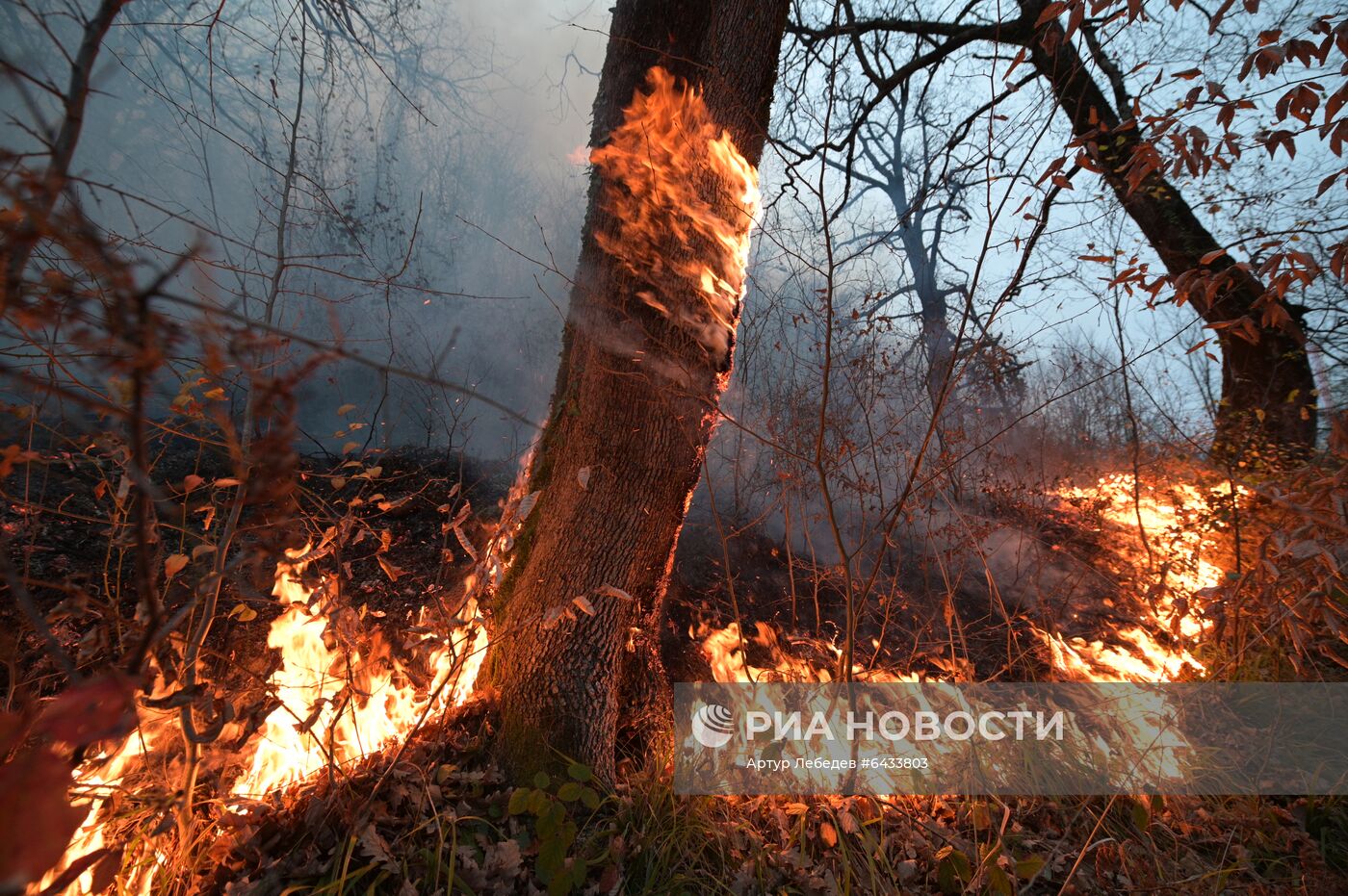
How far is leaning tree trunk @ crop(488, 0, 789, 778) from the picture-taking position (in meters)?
2.16

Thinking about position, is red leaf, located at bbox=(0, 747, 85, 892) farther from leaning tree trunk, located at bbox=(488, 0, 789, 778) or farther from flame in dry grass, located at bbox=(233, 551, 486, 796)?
leaning tree trunk, located at bbox=(488, 0, 789, 778)

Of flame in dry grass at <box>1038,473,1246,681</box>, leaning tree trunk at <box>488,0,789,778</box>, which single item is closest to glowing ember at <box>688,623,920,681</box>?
leaning tree trunk at <box>488,0,789,778</box>

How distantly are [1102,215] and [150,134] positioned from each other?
14039mm

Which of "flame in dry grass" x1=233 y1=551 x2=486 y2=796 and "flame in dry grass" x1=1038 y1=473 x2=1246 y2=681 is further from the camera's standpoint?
"flame in dry grass" x1=1038 y1=473 x2=1246 y2=681

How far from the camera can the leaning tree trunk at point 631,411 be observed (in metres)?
2.16

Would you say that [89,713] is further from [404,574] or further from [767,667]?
[404,574]

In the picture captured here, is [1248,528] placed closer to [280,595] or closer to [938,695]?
[938,695]

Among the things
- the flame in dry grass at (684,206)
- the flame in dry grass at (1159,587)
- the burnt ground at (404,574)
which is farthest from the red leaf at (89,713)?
the flame in dry grass at (1159,587)

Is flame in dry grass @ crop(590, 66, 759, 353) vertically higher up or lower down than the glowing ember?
higher up

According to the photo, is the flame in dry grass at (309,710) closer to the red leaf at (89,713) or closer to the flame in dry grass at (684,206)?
the red leaf at (89,713)

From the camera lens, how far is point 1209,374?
5.85 m

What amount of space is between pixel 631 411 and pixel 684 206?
2.53ft

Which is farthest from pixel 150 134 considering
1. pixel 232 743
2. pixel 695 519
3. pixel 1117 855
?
→ pixel 1117 855

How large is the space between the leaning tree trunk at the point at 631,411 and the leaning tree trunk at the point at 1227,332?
2.99 meters
